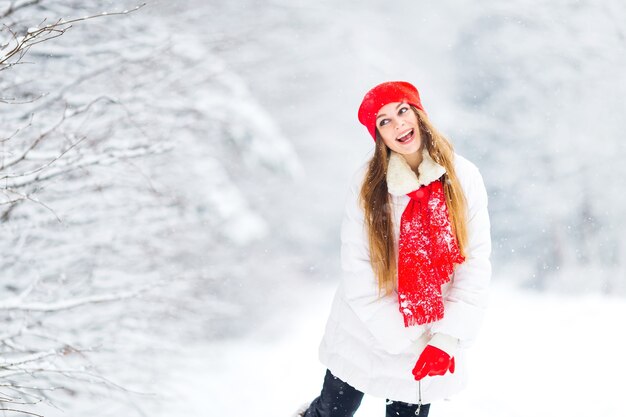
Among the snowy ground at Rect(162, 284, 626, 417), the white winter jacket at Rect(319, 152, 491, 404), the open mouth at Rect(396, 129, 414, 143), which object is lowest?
the snowy ground at Rect(162, 284, 626, 417)

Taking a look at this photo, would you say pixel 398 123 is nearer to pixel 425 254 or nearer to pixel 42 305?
pixel 425 254

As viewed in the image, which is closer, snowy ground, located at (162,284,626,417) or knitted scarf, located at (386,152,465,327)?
knitted scarf, located at (386,152,465,327)

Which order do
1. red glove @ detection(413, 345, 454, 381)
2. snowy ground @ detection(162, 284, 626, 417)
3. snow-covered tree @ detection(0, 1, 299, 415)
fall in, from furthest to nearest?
snow-covered tree @ detection(0, 1, 299, 415)
snowy ground @ detection(162, 284, 626, 417)
red glove @ detection(413, 345, 454, 381)

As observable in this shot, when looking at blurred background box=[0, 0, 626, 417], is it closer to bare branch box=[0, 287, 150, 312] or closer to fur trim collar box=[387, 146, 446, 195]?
bare branch box=[0, 287, 150, 312]

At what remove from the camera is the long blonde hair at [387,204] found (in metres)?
1.87

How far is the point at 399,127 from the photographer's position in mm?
1837

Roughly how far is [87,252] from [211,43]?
3.12 meters

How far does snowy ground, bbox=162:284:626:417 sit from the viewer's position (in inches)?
136

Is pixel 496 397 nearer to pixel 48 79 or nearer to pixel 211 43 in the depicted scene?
pixel 48 79

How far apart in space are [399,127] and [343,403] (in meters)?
1.20

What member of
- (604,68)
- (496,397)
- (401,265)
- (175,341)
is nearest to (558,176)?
(604,68)

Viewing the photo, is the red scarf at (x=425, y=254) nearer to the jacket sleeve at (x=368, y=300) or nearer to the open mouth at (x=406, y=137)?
the jacket sleeve at (x=368, y=300)

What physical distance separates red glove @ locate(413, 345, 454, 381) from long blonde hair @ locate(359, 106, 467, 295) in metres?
0.27

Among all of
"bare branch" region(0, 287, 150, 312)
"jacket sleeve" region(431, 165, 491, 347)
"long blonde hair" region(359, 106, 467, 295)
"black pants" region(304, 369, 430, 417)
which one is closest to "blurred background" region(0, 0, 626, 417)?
"bare branch" region(0, 287, 150, 312)
